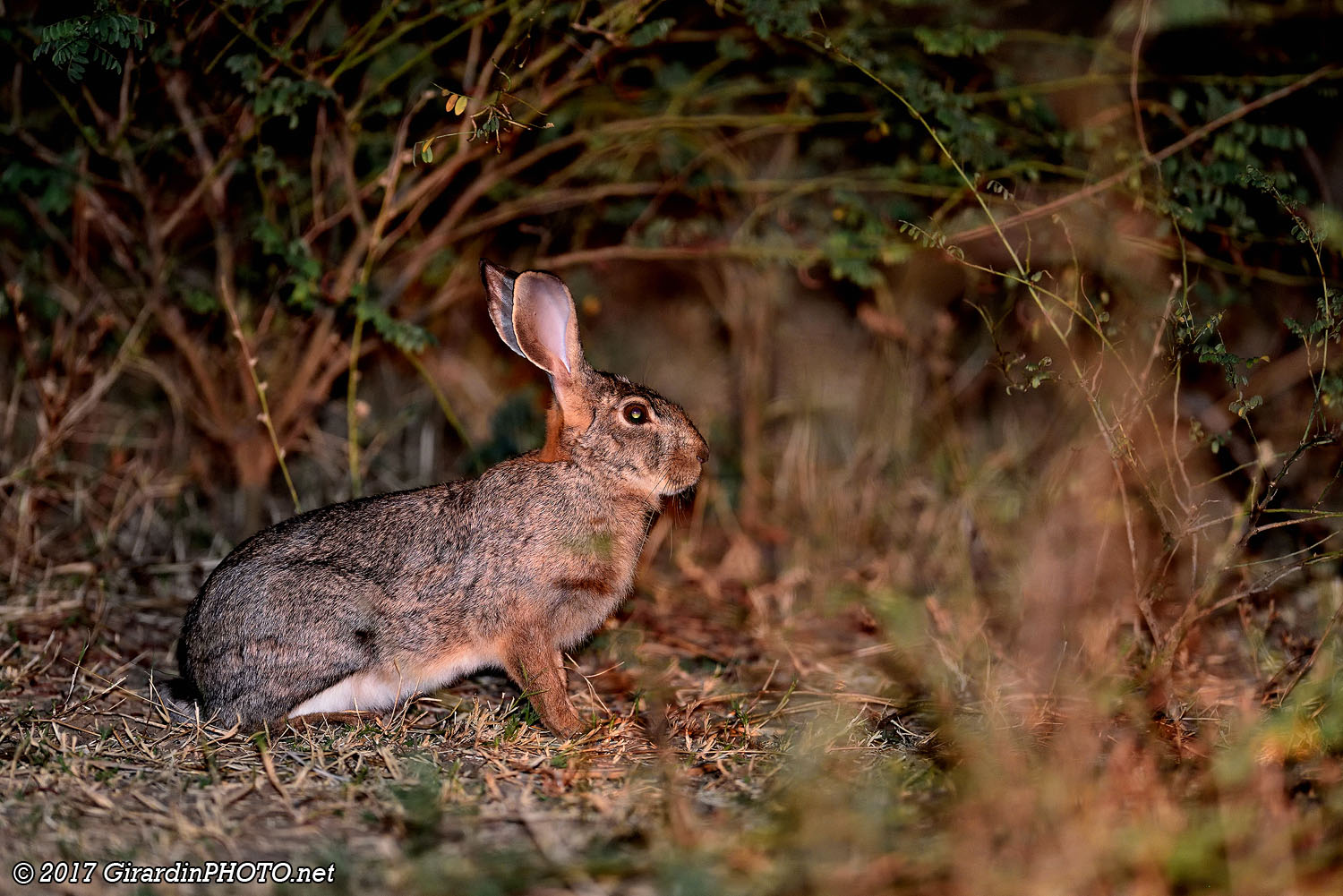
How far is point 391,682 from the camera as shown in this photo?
14.7ft

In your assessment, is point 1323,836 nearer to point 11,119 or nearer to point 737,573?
point 737,573

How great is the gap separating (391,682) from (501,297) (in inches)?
61.8

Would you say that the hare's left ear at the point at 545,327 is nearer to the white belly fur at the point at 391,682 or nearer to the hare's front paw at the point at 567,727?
the white belly fur at the point at 391,682

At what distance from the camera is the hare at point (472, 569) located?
14.1 ft

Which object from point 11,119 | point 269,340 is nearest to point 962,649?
point 269,340

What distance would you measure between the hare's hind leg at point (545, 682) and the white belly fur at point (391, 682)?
Result: 0.12 m

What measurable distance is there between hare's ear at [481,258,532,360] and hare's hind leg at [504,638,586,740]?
116cm

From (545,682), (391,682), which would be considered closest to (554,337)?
(545,682)

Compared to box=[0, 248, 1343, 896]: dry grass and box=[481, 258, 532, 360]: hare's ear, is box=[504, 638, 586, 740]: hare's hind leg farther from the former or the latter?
box=[481, 258, 532, 360]: hare's ear

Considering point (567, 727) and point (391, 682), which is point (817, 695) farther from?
point (391, 682)

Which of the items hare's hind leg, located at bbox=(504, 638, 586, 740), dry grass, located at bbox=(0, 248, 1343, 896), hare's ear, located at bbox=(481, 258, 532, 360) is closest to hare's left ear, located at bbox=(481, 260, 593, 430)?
hare's ear, located at bbox=(481, 258, 532, 360)

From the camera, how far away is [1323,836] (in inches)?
115

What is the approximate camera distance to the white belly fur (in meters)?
4.39

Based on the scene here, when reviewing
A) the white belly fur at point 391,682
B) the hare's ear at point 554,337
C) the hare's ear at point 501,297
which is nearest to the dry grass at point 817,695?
the white belly fur at point 391,682
